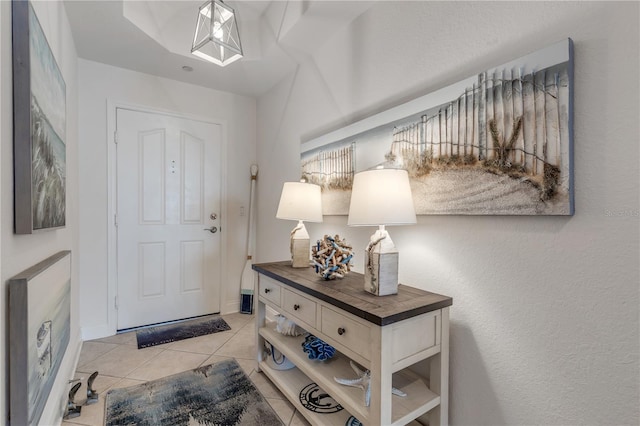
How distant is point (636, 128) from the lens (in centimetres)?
87

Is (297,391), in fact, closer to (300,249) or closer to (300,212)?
(300,249)

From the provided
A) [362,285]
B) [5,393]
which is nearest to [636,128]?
[362,285]

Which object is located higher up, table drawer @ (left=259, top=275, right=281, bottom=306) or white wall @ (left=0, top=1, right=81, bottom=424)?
white wall @ (left=0, top=1, right=81, bottom=424)

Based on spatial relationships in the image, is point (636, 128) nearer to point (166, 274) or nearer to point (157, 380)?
point (157, 380)

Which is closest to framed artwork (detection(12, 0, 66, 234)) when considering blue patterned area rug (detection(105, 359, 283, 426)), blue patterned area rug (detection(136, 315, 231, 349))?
blue patterned area rug (detection(105, 359, 283, 426))

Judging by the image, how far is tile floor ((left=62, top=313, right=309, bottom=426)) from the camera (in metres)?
1.67

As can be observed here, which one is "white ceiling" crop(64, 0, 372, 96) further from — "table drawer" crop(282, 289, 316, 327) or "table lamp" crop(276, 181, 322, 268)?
"table drawer" crop(282, 289, 316, 327)

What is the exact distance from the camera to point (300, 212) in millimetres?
1903

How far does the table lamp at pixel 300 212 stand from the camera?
1.90 meters

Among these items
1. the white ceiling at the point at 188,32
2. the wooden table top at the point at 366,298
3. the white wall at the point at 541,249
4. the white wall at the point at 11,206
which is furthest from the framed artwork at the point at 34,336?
the white ceiling at the point at 188,32

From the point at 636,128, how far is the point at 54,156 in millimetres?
2235

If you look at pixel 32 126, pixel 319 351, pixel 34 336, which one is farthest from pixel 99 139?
pixel 319 351

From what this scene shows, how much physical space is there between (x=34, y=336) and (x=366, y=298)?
1218 millimetres

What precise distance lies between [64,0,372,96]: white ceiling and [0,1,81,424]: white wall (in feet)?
0.68
